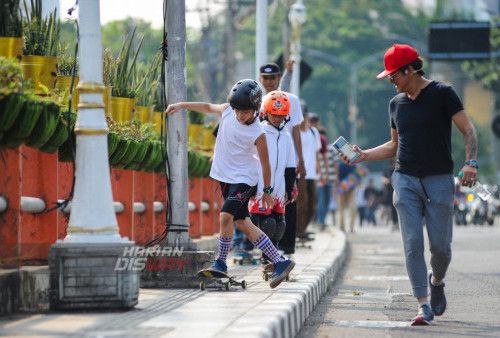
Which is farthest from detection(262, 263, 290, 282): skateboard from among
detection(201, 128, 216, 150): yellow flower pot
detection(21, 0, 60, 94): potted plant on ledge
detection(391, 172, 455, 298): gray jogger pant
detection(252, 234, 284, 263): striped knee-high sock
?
detection(201, 128, 216, 150): yellow flower pot

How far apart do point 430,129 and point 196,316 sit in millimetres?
2323

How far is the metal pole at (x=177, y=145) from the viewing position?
952 cm

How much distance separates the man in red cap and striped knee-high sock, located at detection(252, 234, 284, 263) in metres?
1.35

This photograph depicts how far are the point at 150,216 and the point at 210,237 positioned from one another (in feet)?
13.4

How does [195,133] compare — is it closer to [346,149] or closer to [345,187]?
[346,149]

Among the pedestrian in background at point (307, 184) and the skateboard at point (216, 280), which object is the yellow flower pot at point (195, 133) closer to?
the pedestrian in background at point (307, 184)

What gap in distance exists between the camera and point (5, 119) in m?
7.14

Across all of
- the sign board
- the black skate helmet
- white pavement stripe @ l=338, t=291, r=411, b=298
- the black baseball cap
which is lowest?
white pavement stripe @ l=338, t=291, r=411, b=298

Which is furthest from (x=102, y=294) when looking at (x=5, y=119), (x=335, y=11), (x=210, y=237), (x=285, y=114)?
(x=335, y=11)

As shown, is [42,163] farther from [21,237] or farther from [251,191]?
[251,191]

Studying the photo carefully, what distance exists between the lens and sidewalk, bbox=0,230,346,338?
618cm

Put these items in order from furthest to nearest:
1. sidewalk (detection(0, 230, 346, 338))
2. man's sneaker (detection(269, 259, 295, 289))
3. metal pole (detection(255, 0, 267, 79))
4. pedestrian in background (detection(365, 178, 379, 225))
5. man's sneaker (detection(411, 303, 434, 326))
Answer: pedestrian in background (detection(365, 178, 379, 225)) < metal pole (detection(255, 0, 267, 79)) < man's sneaker (detection(269, 259, 295, 289)) < man's sneaker (detection(411, 303, 434, 326)) < sidewalk (detection(0, 230, 346, 338))

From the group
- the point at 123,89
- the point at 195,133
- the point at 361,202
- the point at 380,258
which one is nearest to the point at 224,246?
the point at 123,89

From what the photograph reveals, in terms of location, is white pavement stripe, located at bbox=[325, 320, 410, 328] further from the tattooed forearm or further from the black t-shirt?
the tattooed forearm
